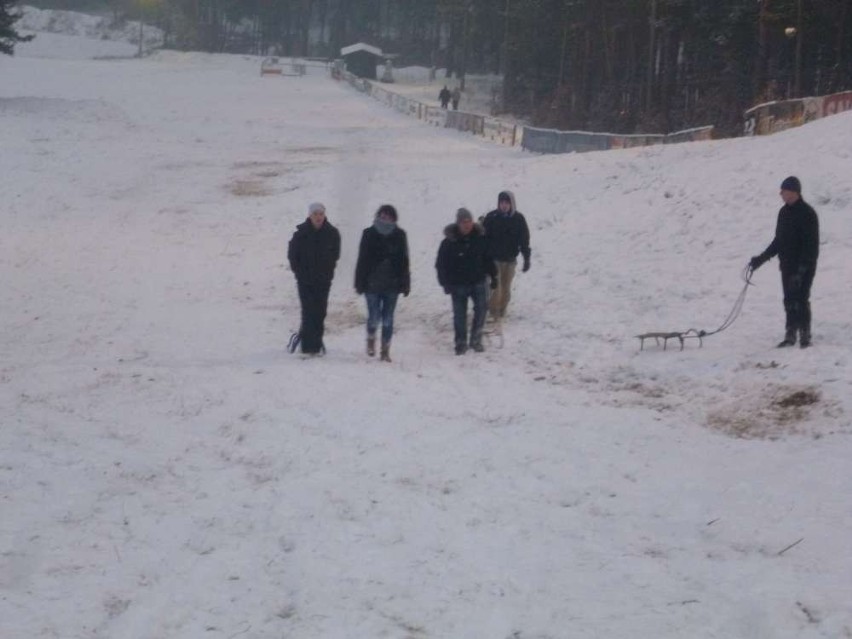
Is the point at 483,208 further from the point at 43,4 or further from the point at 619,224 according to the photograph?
the point at 43,4

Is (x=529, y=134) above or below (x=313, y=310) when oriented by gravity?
above

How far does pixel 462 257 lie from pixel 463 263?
0.07 meters

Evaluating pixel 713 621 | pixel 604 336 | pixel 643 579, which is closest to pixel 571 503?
pixel 643 579

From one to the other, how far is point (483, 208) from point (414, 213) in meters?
1.92

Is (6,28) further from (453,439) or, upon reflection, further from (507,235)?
(453,439)

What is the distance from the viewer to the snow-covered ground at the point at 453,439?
617 centimetres

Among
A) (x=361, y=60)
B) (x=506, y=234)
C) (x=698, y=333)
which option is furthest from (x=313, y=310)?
(x=361, y=60)

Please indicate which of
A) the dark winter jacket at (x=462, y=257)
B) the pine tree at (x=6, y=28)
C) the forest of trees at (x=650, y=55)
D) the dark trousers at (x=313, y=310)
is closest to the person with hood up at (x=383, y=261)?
the dark trousers at (x=313, y=310)

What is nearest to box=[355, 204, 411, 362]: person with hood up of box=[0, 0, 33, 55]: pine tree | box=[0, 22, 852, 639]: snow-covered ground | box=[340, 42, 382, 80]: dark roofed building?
box=[0, 22, 852, 639]: snow-covered ground

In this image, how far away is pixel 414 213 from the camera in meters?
25.9

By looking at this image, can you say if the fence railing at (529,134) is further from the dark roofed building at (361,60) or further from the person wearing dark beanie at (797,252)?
the dark roofed building at (361,60)

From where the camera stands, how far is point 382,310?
12875 mm

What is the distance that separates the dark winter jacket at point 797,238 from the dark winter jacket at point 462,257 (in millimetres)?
3448

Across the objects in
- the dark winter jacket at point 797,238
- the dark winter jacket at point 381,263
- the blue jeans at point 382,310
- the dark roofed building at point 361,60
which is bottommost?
the blue jeans at point 382,310
